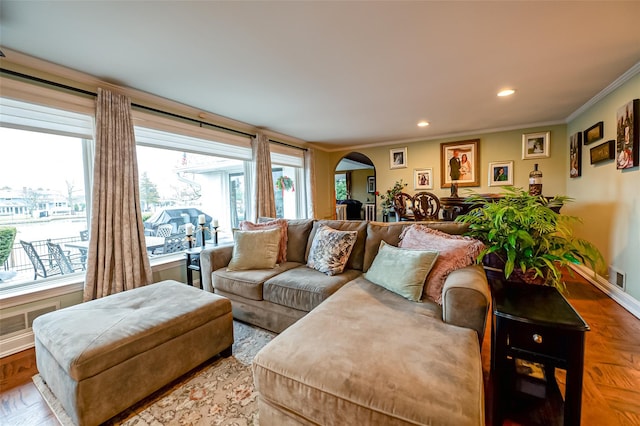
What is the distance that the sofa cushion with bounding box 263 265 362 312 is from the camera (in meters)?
2.00

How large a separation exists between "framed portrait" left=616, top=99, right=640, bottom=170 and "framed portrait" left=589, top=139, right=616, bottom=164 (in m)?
0.14

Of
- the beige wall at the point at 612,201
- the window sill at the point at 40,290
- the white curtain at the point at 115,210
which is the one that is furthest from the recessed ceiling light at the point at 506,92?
the window sill at the point at 40,290

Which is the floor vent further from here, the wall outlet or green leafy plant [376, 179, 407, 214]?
the wall outlet

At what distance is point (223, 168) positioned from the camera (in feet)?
13.4

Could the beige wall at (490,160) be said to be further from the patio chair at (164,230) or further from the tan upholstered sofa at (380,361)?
the tan upholstered sofa at (380,361)

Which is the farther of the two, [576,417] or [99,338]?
[99,338]

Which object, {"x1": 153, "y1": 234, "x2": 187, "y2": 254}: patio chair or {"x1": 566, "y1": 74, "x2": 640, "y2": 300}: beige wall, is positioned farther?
{"x1": 153, "y1": 234, "x2": 187, "y2": 254}: patio chair

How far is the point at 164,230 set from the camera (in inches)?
128

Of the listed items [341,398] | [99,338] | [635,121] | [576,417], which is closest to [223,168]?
[99,338]

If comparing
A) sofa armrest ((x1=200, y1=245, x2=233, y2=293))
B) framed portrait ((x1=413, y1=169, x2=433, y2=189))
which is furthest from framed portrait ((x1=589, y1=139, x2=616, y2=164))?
sofa armrest ((x1=200, y1=245, x2=233, y2=293))

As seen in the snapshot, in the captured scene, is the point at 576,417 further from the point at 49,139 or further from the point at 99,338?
the point at 49,139

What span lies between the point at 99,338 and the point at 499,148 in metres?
5.73

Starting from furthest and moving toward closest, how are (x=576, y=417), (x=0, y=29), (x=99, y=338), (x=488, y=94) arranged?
(x=488, y=94)
(x=0, y=29)
(x=99, y=338)
(x=576, y=417)

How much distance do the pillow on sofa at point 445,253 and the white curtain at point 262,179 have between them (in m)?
2.79
